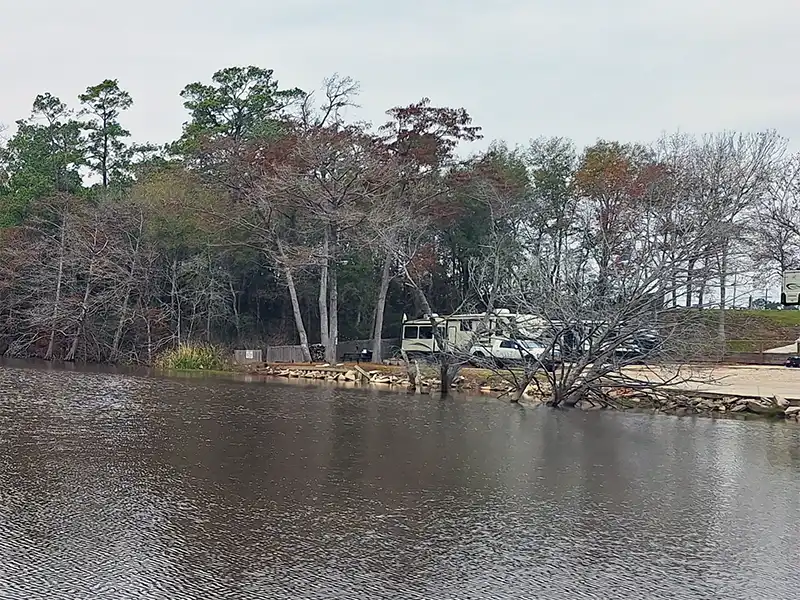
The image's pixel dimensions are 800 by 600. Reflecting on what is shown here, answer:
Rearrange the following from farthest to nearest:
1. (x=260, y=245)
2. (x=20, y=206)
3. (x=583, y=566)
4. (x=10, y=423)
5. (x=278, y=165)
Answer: (x=20, y=206) → (x=260, y=245) → (x=278, y=165) → (x=10, y=423) → (x=583, y=566)

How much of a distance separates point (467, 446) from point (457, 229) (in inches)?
931

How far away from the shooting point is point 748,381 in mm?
22609

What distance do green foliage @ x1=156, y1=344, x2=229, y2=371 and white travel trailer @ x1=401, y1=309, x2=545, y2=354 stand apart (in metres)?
6.46

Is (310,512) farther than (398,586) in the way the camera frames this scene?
Yes

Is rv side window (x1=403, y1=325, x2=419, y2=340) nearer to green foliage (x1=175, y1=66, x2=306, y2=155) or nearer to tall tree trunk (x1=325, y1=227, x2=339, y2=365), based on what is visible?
tall tree trunk (x1=325, y1=227, x2=339, y2=365)

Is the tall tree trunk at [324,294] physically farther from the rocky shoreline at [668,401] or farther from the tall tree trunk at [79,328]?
the tall tree trunk at [79,328]

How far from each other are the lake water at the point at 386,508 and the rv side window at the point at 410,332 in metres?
15.7

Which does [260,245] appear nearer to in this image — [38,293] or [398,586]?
[38,293]

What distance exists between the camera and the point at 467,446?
11961mm

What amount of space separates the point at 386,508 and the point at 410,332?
75.1 feet

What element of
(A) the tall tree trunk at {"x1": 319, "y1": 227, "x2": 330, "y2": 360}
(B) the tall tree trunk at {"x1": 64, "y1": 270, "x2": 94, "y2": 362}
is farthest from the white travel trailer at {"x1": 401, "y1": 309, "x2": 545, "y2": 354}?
(B) the tall tree trunk at {"x1": 64, "y1": 270, "x2": 94, "y2": 362}

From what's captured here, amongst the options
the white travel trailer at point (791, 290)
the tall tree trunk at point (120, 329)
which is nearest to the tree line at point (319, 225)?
the tall tree trunk at point (120, 329)

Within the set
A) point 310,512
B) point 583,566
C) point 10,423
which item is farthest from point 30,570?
point 10,423

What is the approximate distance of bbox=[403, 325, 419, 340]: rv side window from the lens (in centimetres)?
3061
